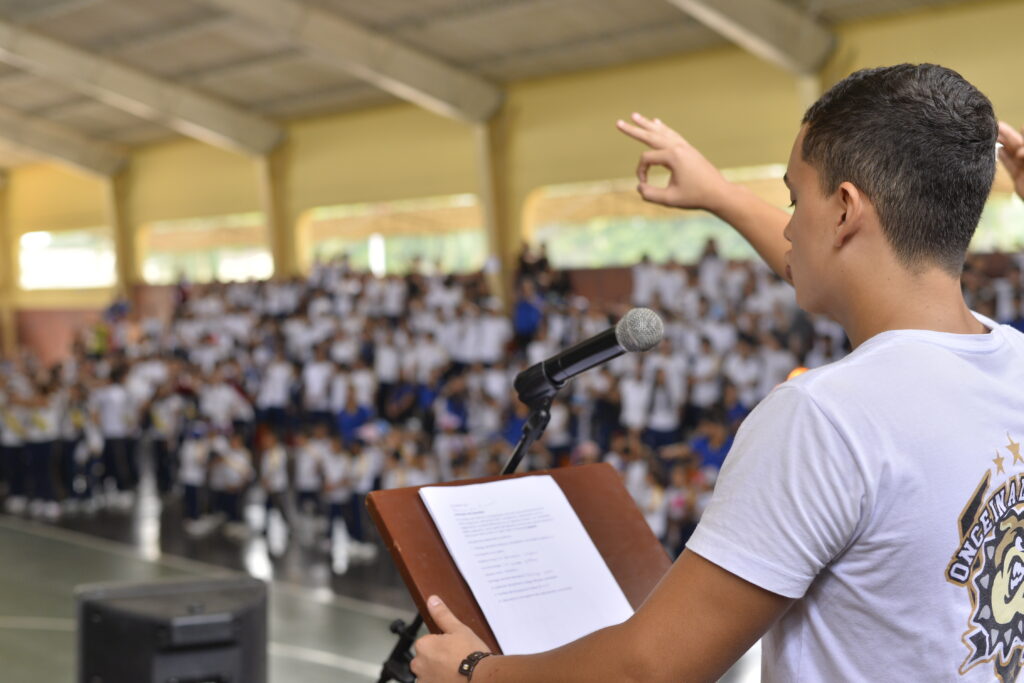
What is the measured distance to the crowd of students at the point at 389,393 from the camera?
11.3 metres

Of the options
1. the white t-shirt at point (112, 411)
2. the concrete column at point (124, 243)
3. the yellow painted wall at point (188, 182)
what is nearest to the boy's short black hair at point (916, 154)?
the white t-shirt at point (112, 411)

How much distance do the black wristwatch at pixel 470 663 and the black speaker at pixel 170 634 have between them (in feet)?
6.25

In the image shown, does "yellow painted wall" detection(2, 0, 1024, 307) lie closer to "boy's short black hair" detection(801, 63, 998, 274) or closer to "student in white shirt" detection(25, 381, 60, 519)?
"student in white shirt" detection(25, 381, 60, 519)

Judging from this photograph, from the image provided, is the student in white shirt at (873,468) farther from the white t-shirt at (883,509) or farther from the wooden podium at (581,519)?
the wooden podium at (581,519)

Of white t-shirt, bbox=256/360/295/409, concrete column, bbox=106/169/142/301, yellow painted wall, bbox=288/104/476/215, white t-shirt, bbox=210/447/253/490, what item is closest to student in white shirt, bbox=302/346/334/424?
white t-shirt, bbox=256/360/295/409

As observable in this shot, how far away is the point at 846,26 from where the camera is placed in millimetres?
13352

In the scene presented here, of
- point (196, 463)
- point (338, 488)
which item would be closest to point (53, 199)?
point (196, 463)

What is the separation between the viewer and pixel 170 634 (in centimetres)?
292

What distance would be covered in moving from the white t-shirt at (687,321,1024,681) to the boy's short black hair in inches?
4.5

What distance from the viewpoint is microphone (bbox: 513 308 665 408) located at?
62.4 inches

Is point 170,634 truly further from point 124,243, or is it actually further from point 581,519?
point 124,243

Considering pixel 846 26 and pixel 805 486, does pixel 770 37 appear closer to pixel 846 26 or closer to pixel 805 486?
pixel 846 26

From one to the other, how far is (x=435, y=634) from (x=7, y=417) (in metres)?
15.3

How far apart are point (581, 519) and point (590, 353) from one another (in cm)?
26
